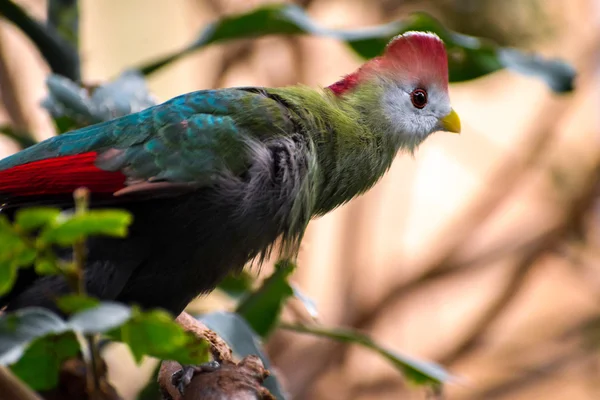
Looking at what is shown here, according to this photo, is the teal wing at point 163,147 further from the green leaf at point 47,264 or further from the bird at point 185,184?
the green leaf at point 47,264

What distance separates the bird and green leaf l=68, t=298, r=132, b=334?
36 centimetres

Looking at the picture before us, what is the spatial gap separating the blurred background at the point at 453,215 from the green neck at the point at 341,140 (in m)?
1.48

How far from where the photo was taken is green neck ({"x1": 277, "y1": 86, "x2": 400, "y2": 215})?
1192 millimetres

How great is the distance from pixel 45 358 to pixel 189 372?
0.25 meters

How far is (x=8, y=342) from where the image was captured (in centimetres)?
68

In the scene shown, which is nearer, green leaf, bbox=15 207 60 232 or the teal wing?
green leaf, bbox=15 207 60 232

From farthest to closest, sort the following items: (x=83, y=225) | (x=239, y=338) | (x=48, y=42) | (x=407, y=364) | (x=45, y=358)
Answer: (x=48, y=42) → (x=407, y=364) → (x=239, y=338) → (x=45, y=358) → (x=83, y=225)

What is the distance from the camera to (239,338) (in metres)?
1.20

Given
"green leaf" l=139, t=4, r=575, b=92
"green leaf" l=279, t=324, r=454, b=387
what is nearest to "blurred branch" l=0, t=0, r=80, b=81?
"green leaf" l=139, t=4, r=575, b=92

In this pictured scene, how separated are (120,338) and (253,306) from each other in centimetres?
68

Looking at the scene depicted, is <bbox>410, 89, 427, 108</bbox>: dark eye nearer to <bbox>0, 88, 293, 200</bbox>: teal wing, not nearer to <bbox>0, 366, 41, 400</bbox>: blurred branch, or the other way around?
<bbox>0, 88, 293, 200</bbox>: teal wing

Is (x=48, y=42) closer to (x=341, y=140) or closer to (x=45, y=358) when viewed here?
(x=341, y=140)

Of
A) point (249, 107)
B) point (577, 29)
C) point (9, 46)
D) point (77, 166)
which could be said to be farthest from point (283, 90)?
point (577, 29)

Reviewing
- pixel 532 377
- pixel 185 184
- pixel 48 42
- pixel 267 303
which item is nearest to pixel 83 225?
pixel 185 184
